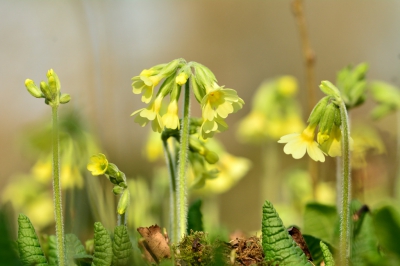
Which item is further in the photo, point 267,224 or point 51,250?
point 51,250

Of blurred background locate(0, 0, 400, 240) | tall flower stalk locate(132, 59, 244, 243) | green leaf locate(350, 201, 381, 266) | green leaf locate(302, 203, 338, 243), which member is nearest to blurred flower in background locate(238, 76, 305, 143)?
blurred background locate(0, 0, 400, 240)

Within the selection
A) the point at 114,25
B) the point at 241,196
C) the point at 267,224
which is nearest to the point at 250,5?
the point at 241,196

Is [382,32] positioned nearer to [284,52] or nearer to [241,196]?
[284,52]

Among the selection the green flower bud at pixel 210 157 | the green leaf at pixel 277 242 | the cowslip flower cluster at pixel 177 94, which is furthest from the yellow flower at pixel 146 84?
the green leaf at pixel 277 242

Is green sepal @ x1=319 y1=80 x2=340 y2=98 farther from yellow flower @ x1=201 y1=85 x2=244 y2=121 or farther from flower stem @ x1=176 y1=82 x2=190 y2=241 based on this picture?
flower stem @ x1=176 y1=82 x2=190 y2=241

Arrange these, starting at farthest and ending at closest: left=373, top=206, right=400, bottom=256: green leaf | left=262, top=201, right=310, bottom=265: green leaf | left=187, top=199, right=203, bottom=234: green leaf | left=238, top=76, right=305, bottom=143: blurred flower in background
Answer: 1. left=238, top=76, right=305, bottom=143: blurred flower in background
2. left=187, top=199, right=203, bottom=234: green leaf
3. left=262, top=201, right=310, bottom=265: green leaf
4. left=373, top=206, right=400, bottom=256: green leaf

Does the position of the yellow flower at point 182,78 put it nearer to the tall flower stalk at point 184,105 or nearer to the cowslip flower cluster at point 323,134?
the tall flower stalk at point 184,105

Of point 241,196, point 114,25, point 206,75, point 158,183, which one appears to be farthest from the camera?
point 241,196
